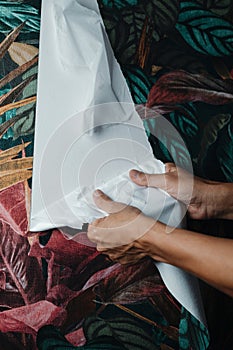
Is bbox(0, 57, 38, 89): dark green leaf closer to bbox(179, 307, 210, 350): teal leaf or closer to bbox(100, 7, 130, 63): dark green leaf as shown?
bbox(100, 7, 130, 63): dark green leaf

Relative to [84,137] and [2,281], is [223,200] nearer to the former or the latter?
[84,137]

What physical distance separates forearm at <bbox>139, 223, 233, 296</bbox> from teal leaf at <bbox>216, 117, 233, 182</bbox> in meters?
0.39

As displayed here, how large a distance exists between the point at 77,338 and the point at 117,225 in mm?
334

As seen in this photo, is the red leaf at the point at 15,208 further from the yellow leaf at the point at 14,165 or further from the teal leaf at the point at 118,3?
the teal leaf at the point at 118,3

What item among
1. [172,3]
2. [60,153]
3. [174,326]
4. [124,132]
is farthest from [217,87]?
[174,326]

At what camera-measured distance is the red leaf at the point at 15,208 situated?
1402 mm

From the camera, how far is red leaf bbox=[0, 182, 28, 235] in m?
1.40

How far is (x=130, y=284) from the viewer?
145cm

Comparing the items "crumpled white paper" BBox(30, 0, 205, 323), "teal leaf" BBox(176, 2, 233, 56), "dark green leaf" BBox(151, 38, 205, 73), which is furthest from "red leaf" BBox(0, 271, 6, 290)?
"teal leaf" BBox(176, 2, 233, 56)

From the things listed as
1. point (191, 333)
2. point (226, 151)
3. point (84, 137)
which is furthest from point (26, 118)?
point (191, 333)

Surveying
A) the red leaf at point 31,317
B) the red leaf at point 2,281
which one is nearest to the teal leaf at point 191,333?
the red leaf at point 31,317

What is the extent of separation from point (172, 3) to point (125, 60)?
0.67 ft

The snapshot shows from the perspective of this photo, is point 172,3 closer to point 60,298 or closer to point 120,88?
point 120,88

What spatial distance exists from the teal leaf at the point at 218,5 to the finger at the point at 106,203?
609 mm
